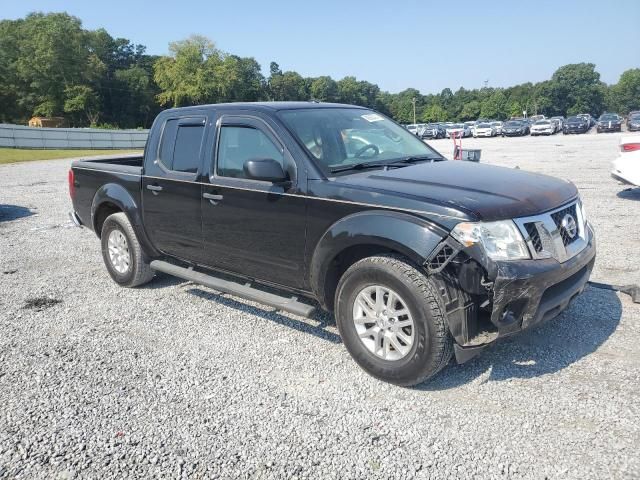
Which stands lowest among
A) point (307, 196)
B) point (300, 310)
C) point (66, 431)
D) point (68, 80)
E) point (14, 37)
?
point (66, 431)

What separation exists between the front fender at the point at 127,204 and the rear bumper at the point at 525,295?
3.56 m

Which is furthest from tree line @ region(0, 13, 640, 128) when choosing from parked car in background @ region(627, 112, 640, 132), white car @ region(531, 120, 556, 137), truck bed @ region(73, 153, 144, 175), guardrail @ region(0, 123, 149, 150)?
truck bed @ region(73, 153, 144, 175)

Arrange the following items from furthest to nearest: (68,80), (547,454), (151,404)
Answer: (68,80)
(151,404)
(547,454)

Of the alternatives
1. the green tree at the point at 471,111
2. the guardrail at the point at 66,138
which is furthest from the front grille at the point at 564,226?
the green tree at the point at 471,111

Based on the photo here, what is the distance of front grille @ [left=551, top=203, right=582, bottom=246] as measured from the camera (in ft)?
11.7

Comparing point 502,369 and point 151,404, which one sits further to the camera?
point 502,369

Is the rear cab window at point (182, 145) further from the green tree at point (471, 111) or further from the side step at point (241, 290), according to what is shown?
the green tree at point (471, 111)

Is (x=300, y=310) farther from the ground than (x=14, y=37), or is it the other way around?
(x=14, y=37)

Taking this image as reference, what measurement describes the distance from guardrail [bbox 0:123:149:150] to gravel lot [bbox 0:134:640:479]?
32740 mm

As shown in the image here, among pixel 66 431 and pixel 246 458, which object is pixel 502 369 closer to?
pixel 246 458

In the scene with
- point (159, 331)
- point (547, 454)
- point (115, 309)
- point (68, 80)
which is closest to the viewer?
point (547, 454)

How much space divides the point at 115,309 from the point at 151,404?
2078mm

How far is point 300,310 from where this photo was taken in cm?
398

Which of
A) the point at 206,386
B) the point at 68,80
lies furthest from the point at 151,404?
the point at 68,80
